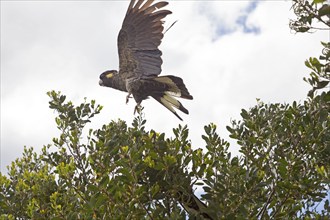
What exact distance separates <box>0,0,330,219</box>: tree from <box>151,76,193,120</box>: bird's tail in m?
2.28

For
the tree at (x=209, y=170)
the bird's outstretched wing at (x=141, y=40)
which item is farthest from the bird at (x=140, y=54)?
the tree at (x=209, y=170)

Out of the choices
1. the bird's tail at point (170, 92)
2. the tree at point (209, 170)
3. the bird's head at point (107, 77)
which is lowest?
the tree at point (209, 170)

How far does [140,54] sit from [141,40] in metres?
0.32

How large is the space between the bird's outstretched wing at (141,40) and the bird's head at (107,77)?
0.98 ft

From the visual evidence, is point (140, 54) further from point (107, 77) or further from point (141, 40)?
point (107, 77)

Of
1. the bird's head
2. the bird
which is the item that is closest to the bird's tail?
the bird

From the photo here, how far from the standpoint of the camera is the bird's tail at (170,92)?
35.8 feet

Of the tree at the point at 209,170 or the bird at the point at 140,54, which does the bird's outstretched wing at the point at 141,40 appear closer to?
the bird at the point at 140,54

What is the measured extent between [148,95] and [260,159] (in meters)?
4.28

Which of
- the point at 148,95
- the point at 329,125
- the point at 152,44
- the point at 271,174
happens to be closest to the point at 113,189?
the point at 271,174

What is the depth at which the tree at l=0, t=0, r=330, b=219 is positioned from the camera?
7.04 m

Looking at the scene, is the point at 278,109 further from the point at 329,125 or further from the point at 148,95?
the point at 148,95

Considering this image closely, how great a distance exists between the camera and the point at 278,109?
9.05m

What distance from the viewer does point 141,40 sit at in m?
12.6
